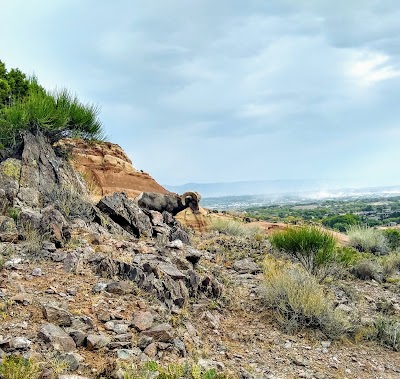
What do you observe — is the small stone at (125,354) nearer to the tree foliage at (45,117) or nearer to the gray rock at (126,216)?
the gray rock at (126,216)

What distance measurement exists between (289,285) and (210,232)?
28.4ft

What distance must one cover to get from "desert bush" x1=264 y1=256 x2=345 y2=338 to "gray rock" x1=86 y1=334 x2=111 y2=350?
3219 mm

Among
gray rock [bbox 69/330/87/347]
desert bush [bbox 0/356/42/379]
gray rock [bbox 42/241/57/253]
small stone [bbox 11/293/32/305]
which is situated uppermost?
gray rock [bbox 42/241/57/253]

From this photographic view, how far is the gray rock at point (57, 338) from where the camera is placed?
4.04 meters

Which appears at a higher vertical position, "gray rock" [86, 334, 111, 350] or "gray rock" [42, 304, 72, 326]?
"gray rock" [42, 304, 72, 326]

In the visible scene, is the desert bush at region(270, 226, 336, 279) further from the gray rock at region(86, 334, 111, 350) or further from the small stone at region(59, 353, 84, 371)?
the small stone at region(59, 353, 84, 371)

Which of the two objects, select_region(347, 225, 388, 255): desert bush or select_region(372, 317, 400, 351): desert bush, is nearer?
select_region(372, 317, 400, 351): desert bush

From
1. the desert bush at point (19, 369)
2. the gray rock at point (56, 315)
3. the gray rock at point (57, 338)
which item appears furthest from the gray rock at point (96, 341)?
the desert bush at point (19, 369)

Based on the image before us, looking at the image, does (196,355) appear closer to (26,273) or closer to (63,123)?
(26,273)

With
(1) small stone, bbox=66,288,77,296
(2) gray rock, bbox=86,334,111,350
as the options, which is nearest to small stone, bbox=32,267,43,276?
(1) small stone, bbox=66,288,77,296

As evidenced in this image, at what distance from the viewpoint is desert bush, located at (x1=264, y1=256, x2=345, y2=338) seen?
646 cm

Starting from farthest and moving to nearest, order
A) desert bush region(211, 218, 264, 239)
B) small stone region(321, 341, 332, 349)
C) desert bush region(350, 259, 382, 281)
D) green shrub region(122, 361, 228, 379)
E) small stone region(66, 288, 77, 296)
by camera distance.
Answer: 1. desert bush region(211, 218, 264, 239)
2. desert bush region(350, 259, 382, 281)
3. small stone region(321, 341, 332, 349)
4. small stone region(66, 288, 77, 296)
5. green shrub region(122, 361, 228, 379)

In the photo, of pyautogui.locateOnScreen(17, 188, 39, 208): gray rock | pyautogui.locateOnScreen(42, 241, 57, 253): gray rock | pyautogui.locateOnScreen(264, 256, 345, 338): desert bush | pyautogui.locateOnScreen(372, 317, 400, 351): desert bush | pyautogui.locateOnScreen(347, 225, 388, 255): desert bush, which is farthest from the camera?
pyautogui.locateOnScreen(347, 225, 388, 255): desert bush

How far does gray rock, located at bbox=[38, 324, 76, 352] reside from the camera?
404 centimetres
